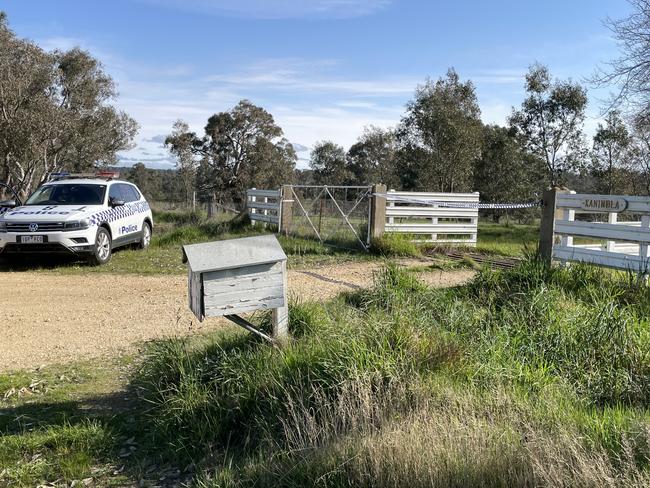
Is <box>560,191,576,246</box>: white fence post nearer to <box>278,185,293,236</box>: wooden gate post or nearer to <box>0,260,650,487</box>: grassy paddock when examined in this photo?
<box>0,260,650,487</box>: grassy paddock

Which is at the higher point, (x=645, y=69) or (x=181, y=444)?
(x=645, y=69)

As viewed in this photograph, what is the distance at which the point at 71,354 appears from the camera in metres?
6.06

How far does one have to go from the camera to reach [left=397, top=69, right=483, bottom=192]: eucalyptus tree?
87.0 ft

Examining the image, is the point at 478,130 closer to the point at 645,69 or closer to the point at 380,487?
the point at 645,69

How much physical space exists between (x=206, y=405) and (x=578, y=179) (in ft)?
96.2

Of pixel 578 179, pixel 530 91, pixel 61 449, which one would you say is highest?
pixel 530 91

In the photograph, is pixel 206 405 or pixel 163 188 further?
pixel 163 188

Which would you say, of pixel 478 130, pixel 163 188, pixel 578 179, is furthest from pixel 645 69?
pixel 163 188

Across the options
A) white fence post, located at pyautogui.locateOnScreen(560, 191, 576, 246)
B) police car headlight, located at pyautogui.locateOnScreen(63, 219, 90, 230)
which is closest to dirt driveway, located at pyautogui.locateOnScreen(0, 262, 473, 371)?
police car headlight, located at pyautogui.locateOnScreen(63, 219, 90, 230)

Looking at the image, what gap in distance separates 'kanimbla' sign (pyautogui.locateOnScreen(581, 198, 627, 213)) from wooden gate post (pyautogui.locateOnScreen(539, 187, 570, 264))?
1.41 ft

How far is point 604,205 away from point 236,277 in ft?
20.7

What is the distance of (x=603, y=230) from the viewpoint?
8.71m

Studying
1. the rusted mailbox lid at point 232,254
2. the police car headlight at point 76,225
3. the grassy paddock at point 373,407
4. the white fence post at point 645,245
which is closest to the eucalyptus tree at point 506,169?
the white fence post at point 645,245

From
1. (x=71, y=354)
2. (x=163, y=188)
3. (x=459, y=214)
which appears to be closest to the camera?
(x=71, y=354)
